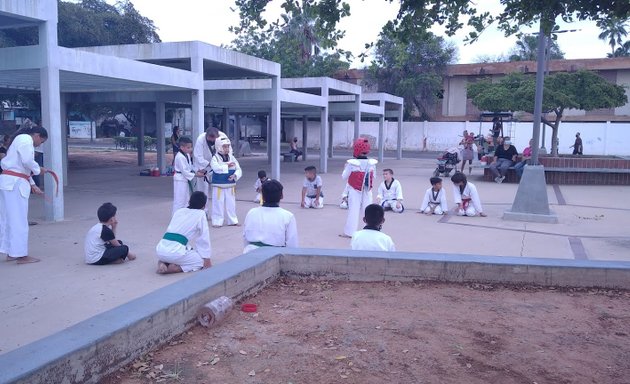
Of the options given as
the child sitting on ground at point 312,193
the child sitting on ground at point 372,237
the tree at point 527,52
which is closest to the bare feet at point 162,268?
the child sitting on ground at point 372,237

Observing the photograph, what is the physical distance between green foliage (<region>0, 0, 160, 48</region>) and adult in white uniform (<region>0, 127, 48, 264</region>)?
18.8 meters

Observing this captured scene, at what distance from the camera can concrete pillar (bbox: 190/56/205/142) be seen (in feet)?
42.4

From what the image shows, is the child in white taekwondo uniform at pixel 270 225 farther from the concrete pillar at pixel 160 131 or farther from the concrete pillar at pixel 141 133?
the concrete pillar at pixel 141 133

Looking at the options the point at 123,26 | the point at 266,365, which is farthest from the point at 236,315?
the point at 123,26

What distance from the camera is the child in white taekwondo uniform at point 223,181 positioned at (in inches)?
390

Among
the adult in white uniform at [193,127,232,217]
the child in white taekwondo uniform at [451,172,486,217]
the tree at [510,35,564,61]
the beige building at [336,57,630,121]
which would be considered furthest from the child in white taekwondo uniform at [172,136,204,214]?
the tree at [510,35,564,61]

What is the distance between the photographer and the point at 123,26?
27.1 metres

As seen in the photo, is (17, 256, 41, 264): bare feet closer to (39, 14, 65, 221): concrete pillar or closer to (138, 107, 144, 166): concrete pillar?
(39, 14, 65, 221): concrete pillar

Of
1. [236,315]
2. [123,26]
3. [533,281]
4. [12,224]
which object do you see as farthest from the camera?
[123,26]

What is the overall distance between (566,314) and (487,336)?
91 centimetres

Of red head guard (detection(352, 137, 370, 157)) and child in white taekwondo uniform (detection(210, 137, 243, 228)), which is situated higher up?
red head guard (detection(352, 137, 370, 157))

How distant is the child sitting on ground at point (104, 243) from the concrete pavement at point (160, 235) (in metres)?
0.13

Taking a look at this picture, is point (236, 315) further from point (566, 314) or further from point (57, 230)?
point (57, 230)

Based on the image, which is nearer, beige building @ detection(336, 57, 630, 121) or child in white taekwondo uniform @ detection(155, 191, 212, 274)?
child in white taekwondo uniform @ detection(155, 191, 212, 274)
